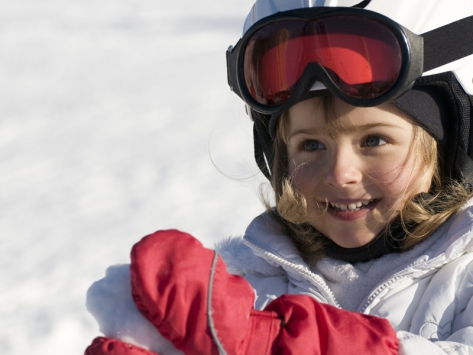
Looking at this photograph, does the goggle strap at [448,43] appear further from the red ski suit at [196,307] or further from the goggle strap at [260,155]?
the red ski suit at [196,307]

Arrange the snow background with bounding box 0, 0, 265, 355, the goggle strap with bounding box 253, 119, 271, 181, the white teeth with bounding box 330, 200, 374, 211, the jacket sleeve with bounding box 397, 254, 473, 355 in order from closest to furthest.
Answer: the jacket sleeve with bounding box 397, 254, 473, 355, the white teeth with bounding box 330, 200, 374, 211, the goggle strap with bounding box 253, 119, 271, 181, the snow background with bounding box 0, 0, 265, 355

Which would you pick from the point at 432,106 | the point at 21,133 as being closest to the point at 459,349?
the point at 432,106

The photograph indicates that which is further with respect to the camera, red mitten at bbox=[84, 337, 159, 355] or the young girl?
the young girl

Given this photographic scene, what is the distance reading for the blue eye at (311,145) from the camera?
204 centimetres

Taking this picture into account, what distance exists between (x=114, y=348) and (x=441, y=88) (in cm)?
120

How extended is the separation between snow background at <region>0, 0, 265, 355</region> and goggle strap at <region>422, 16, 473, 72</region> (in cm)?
100

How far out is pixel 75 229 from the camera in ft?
11.4

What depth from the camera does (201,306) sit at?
1283mm

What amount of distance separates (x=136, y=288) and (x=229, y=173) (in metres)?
2.47

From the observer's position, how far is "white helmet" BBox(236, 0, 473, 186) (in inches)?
77.9

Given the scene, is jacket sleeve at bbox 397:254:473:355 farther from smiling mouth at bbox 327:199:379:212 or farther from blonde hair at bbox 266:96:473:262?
smiling mouth at bbox 327:199:379:212

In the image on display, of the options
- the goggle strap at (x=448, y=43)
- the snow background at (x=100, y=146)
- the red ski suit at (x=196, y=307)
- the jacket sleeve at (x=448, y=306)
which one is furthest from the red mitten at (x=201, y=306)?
the snow background at (x=100, y=146)

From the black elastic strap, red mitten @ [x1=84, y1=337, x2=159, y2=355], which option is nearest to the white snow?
red mitten @ [x1=84, y1=337, x2=159, y2=355]

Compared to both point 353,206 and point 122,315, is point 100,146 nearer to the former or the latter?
point 353,206
